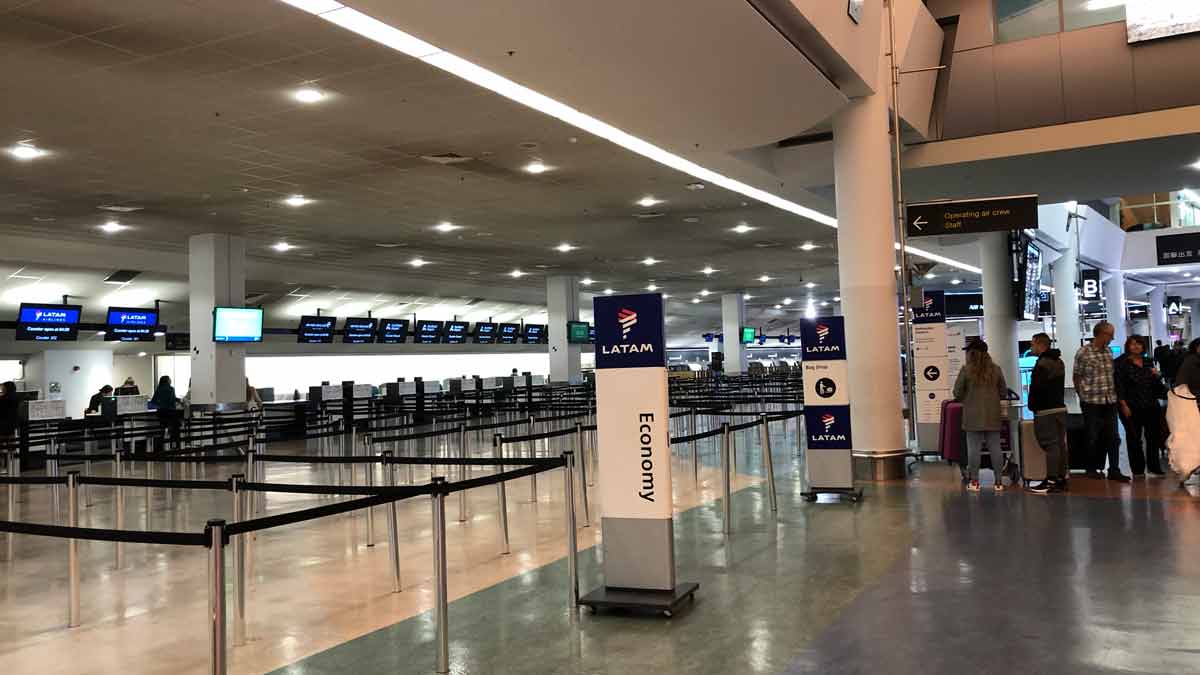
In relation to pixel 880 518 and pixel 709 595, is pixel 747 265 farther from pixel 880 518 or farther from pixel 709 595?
pixel 709 595

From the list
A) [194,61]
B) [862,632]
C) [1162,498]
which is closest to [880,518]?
[1162,498]

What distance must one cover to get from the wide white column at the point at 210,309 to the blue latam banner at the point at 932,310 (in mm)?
13464

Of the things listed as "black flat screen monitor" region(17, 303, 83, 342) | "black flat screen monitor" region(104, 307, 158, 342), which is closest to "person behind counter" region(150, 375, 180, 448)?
"black flat screen monitor" region(17, 303, 83, 342)

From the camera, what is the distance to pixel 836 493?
29.5ft

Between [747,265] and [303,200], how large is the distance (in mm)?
17009

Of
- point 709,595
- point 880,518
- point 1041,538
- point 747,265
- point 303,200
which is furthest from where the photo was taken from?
point 747,265

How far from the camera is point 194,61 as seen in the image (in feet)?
27.0

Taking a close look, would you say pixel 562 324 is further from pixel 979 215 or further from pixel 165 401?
pixel 979 215

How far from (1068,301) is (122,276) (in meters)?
25.8

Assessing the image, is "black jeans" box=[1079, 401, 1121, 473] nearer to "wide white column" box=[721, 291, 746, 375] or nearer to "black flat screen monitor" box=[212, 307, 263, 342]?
"black flat screen monitor" box=[212, 307, 263, 342]

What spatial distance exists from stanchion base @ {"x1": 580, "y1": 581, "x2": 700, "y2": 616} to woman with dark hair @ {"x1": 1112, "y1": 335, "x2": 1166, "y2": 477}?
6.99 metres

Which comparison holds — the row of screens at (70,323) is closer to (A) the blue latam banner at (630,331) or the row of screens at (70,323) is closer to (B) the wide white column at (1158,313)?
(A) the blue latam banner at (630,331)

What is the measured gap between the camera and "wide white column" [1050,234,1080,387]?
24.5 metres

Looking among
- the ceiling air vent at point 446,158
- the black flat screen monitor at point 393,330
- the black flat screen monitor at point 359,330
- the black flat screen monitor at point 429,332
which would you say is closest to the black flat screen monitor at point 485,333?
the black flat screen monitor at point 429,332
